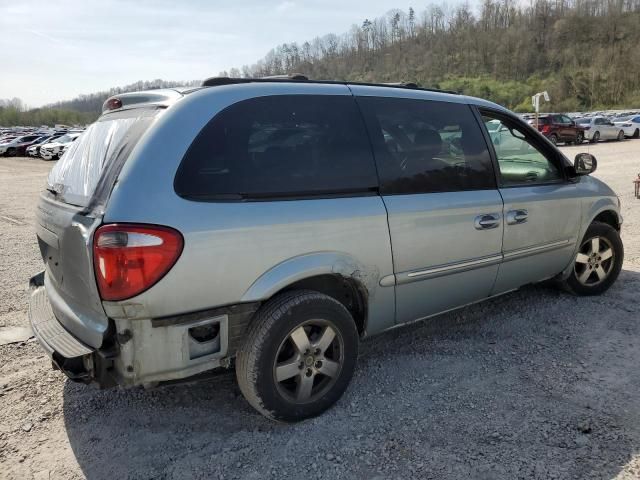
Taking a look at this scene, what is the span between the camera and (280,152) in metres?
2.79

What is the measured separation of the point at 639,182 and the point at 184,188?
10.5 meters

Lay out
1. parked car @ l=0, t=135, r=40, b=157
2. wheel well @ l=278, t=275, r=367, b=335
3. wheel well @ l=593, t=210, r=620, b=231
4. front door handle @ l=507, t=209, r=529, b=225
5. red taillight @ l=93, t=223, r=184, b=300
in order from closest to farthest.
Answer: red taillight @ l=93, t=223, r=184, b=300 → wheel well @ l=278, t=275, r=367, b=335 → front door handle @ l=507, t=209, r=529, b=225 → wheel well @ l=593, t=210, r=620, b=231 → parked car @ l=0, t=135, r=40, b=157

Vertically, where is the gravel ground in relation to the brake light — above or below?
below

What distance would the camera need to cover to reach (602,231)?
15.5 ft

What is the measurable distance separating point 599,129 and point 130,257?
33.0 metres

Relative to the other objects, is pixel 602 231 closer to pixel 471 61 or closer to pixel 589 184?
pixel 589 184

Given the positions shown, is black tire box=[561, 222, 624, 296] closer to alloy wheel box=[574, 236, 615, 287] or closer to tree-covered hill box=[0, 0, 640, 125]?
alloy wheel box=[574, 236, 615, 287]

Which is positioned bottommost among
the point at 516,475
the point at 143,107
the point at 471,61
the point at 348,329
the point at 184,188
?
the point at 516,475

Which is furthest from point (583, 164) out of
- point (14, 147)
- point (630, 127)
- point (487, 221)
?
point (14, 147)

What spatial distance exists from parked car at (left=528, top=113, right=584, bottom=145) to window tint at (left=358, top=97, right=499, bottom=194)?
2663 centimetres

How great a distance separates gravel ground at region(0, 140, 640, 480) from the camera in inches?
101

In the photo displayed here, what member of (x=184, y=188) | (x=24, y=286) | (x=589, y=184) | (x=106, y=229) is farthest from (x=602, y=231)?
(x=24, y=286)

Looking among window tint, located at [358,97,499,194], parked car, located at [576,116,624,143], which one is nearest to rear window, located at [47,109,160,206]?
window tint, located at [358,97,499,194]

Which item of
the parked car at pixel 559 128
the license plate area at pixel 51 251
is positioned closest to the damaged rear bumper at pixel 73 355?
the license plate area at pixel 51 251
